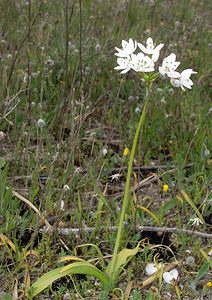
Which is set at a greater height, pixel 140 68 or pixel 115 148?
pixel 140 68

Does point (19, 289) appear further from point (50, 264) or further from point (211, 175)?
point (211, 175)

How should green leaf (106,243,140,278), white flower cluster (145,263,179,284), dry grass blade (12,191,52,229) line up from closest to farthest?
1. green leaf (106,243,140,278)
2. white flower cluster (145,263,179,284)
3. dry grass blade (12,191,52,229)

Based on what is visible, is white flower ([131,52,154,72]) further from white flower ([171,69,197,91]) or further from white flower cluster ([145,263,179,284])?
white flower cluster ([145,263,179,284])

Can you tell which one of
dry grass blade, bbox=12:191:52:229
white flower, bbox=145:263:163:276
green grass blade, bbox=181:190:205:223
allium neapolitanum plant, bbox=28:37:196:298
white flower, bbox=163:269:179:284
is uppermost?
allium neapolitanum plant, bbox=28:37:196:298

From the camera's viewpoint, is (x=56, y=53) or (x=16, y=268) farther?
(x=56, y=53)

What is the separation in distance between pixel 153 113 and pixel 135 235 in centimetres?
110

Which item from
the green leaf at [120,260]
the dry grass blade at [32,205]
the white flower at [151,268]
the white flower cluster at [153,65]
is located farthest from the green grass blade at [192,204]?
the white flower cluster at [153,65]

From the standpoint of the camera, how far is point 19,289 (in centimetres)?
204

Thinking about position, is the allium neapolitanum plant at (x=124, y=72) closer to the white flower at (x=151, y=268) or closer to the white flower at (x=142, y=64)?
the white flower at (x=142, y=64)

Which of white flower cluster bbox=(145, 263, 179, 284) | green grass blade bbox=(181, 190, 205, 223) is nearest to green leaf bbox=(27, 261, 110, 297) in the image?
white flower cluster bbox=(145, 263, 179, 284)

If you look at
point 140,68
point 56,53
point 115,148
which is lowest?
point 115,148

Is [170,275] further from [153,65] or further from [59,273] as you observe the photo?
[153,65]

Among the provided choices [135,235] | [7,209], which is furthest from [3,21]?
[135,235]

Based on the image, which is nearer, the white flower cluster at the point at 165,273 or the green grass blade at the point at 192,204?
the white flower cluster at the point at 165,273
